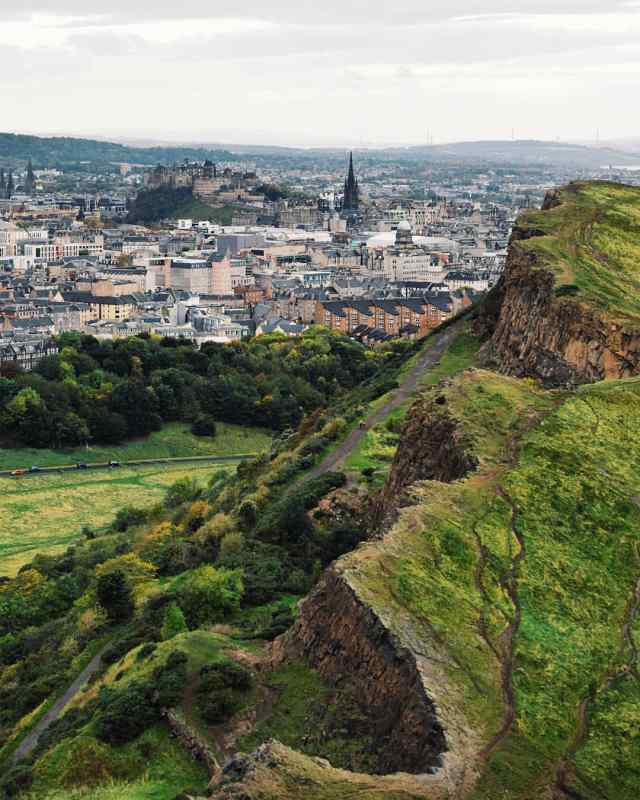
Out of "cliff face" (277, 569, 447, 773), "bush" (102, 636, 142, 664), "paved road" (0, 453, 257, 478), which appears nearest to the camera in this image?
"cliff face" (277, 569, 447, 773)

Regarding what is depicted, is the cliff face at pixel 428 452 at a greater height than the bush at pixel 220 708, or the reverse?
the cliff face at pixel 428 452

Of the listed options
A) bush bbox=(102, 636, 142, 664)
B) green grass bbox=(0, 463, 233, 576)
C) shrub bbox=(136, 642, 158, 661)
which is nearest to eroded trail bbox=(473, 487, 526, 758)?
shrub bbox=(136, 642, 158, 661)

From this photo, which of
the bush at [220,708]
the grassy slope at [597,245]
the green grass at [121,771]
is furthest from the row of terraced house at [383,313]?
the bush at [220,708]

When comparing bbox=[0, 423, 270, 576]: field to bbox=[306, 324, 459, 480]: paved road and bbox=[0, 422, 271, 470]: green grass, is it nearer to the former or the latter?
bbox=[0, 422, 271, 470]: green grass

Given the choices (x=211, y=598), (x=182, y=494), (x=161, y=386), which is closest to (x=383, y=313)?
(x=161, y=386)

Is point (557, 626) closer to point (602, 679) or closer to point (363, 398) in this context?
point (602, 679)

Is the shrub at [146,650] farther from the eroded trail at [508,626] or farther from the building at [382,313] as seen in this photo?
the building at [382,313]

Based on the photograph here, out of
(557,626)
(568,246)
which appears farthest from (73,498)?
(557,626)
